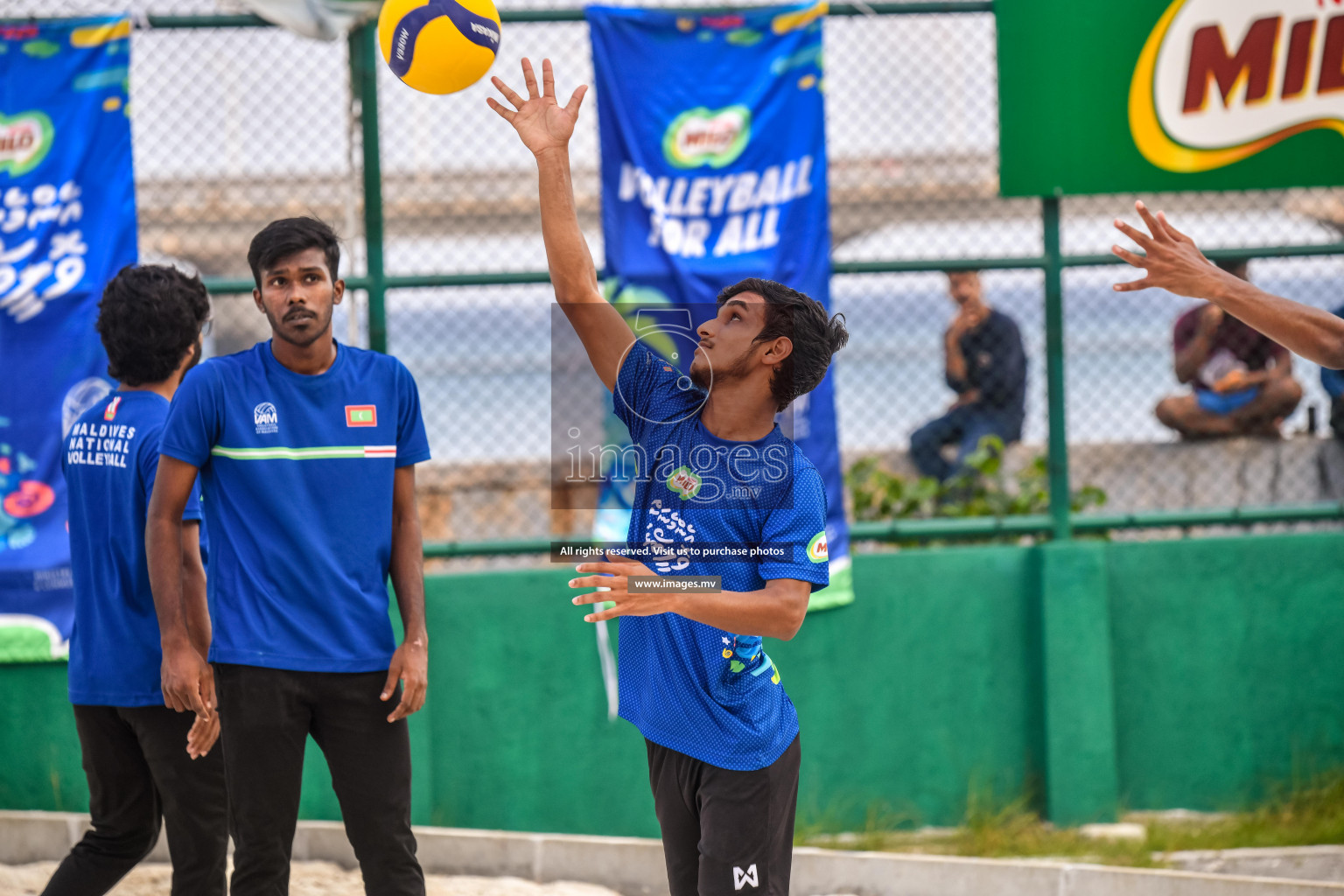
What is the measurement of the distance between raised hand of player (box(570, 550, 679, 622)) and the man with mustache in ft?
3.16

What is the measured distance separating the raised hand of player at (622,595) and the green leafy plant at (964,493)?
315 cm

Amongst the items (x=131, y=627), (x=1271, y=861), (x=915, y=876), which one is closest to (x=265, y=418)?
(x=131, y=627)

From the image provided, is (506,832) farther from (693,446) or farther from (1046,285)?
(1046,285)

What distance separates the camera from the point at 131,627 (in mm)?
3271

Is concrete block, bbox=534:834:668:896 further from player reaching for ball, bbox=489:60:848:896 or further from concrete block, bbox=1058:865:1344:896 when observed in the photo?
player reaching for ball, bbox=489:60:848:896

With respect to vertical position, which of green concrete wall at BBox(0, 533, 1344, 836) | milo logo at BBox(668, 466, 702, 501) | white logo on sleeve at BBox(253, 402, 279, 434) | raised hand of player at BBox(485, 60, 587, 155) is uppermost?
raised hand of player at BBox(485, 60, 587, 155)

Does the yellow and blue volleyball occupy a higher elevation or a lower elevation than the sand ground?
higher

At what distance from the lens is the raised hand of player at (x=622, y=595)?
7.61 feet

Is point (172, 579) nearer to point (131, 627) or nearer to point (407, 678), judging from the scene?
point (131, 627)

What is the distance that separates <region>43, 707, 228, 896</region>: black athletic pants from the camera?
318 centimetres

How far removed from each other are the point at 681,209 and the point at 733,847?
2964 mm

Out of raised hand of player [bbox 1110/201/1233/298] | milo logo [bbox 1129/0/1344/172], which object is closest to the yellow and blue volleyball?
raised hand of player [bbox 1110/201/1233/298]

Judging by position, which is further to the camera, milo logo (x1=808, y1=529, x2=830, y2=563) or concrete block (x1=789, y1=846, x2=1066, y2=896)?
concrete block (x1=789, y1=846, x2=1066, y2=896)

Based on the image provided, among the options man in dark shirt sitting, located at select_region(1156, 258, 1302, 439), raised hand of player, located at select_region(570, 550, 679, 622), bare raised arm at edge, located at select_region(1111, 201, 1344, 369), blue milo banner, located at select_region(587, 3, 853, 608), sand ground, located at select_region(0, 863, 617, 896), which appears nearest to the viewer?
raised hand of player, located at select_region(570, 550, 679, 622)
